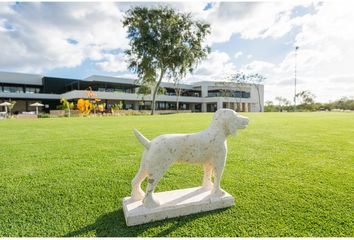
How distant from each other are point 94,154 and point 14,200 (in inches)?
99.1

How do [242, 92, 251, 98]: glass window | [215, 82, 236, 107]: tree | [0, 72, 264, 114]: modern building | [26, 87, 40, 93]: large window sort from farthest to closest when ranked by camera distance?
[242, 92, 251, 98]: glass window
[215, 82, 236, 107]: tree
[26, 87, 40, 93]: large window
[0, 72, 264, 114]: modern building

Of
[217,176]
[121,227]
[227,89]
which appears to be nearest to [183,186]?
[217,176]

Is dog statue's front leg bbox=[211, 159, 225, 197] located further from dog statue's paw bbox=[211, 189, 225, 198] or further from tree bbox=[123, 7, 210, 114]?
tree bbox=[123, 7, 210, 114]

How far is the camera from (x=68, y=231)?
7.62ft

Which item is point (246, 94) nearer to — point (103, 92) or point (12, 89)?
point (103, 92)

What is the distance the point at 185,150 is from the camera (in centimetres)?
250

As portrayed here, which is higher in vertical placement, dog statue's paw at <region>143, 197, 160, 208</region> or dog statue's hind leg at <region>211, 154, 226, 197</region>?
dog statue's hind leg at <region>211, 154, 226, 197</region>

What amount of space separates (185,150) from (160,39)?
2674 centimetres

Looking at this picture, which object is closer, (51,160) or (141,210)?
(141,210)

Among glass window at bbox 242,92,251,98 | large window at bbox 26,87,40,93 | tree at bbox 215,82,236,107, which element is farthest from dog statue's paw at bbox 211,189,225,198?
glass window at bbox 242,92,251,98

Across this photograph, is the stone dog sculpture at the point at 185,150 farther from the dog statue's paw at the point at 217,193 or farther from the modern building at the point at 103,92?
the modern building at the point at 103,92

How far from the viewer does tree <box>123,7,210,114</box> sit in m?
26.8

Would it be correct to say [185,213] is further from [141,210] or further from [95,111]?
[95,111]

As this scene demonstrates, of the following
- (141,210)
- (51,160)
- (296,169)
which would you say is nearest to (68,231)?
(141,210)
